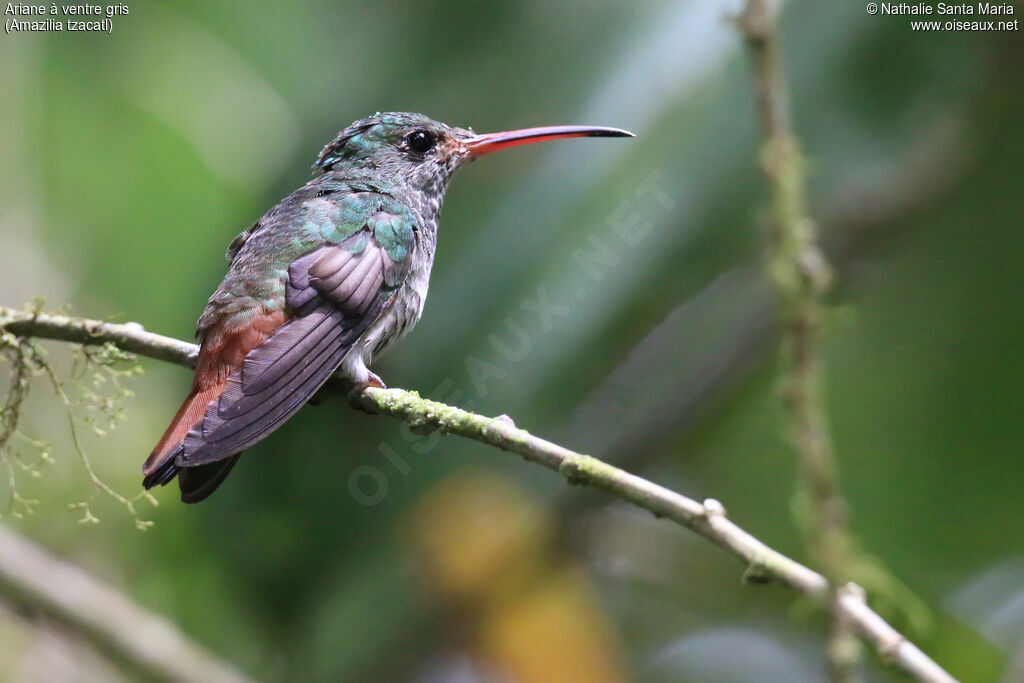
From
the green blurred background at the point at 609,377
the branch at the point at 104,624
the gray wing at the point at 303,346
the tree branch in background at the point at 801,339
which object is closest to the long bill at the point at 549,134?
the green blurred background at the point at 609,377

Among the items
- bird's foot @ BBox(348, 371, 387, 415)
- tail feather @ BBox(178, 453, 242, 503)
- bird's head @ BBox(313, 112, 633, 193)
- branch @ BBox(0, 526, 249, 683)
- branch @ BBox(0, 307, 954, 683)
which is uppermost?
bird's head @ BBox(313, 112, 633, 193)

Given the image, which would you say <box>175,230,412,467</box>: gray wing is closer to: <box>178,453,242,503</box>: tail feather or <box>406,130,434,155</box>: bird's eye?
<box>178,453,242,503</box>: tail feather

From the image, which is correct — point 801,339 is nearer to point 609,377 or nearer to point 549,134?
point 549,134

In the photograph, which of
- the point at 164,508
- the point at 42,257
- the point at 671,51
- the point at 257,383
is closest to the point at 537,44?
the point at 671,51

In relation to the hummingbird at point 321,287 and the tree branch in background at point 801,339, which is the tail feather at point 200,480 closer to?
the hummingbird at point 321,287

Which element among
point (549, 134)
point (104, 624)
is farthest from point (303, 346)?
point (104, 624)

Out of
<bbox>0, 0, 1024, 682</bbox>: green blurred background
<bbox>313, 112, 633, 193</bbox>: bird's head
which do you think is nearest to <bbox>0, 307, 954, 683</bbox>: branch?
<bbox>0, 0, 1024, 682</bbox>: green blurred background
